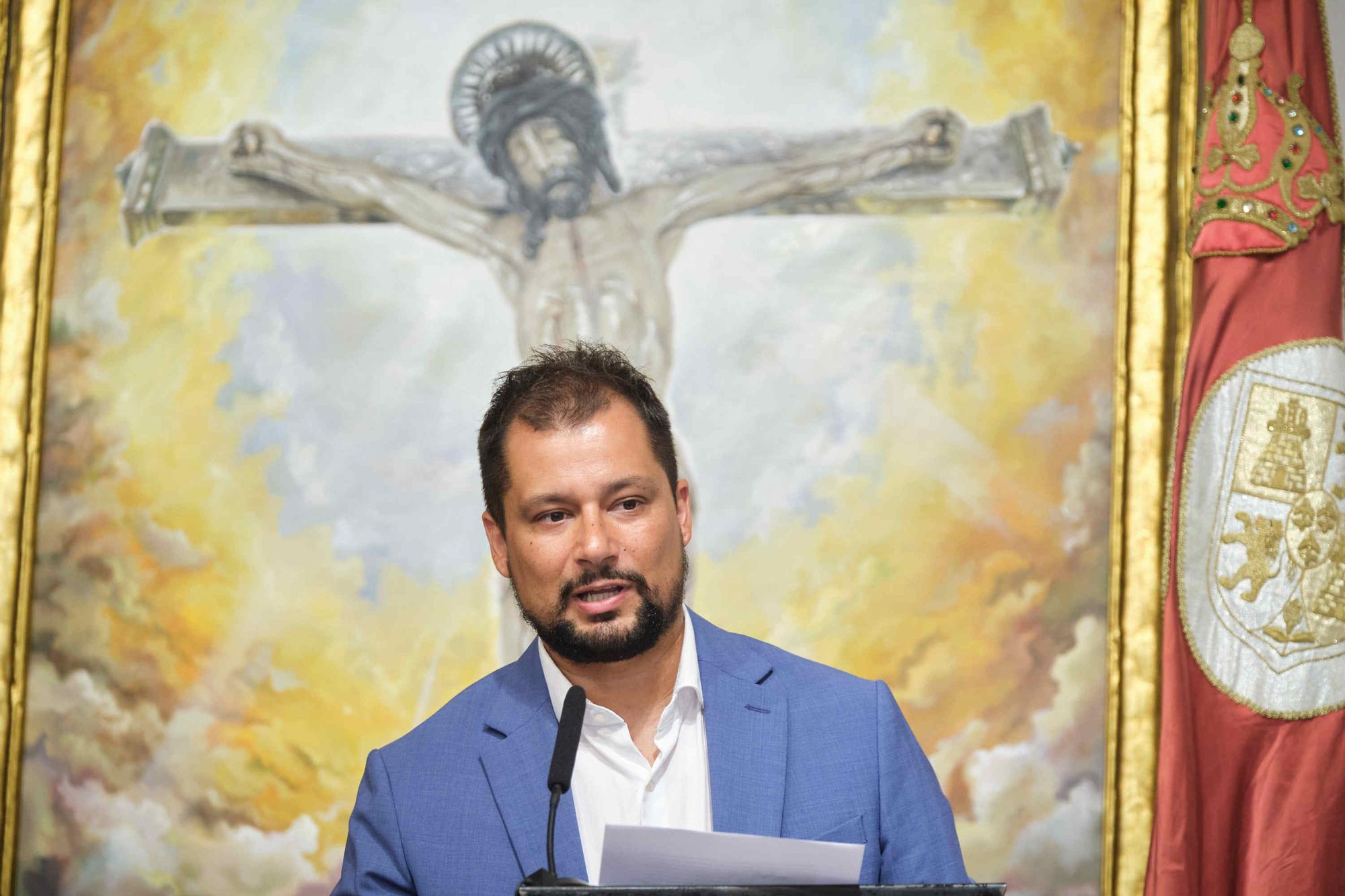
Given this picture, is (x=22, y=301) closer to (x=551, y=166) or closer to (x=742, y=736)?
(x=551, y=166)

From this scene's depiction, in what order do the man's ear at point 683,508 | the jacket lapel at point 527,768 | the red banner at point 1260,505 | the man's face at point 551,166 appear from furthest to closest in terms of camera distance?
the man's face at point 551,166
the red banner at point 1260,505
the man's ear at point 683,508
the jacket lapel at point 527,768

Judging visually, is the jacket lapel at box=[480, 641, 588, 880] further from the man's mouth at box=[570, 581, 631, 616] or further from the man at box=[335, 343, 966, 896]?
the man's mouth at box=[570, 581, 631, 616]

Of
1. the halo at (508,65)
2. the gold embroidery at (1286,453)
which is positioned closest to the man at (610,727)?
the gold embroidery at (1286,453)

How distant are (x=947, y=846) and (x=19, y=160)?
9.83 ft

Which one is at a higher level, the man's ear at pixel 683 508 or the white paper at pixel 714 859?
the man's ear at pixel 683 508

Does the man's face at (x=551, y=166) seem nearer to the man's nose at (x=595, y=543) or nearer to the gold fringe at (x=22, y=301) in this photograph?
the gold fringe at (x=22, y=301)

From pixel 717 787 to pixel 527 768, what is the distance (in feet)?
1.05

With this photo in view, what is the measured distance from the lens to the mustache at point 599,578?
2104mm

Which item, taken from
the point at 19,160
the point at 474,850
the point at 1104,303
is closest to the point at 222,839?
the point at 474,850

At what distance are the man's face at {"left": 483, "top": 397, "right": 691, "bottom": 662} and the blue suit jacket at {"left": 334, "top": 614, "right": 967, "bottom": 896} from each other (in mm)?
195

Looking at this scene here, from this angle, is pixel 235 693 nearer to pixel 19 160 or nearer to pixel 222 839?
pixel 222 839

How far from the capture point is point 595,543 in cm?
210

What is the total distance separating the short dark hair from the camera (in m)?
2.22

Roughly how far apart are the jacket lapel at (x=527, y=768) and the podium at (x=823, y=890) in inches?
21.7
